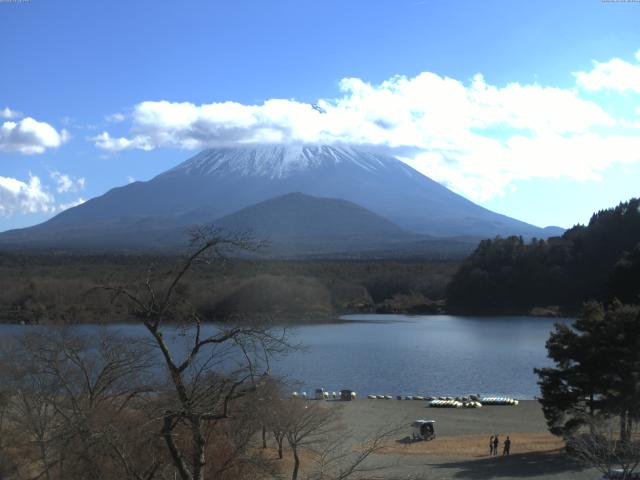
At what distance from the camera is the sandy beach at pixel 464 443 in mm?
13375

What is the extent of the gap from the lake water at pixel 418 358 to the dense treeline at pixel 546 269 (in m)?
8.14

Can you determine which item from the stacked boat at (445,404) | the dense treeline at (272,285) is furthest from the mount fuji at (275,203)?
the stacked boat at (445,404)

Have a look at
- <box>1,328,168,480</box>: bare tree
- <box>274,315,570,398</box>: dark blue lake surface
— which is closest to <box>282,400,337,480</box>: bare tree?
<box>1,328,168,480</box>: bare tree

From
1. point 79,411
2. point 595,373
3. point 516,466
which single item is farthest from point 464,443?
point 79,411

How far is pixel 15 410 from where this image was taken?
11.4 metres

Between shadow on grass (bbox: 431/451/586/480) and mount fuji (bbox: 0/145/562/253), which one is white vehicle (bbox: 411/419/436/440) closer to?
shadow on grass (bbox: 431/451/586/480)

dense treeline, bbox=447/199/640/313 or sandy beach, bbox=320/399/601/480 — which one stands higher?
dense treeline, bbox=447/199/640/313

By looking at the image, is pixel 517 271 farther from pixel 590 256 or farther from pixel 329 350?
pixel 329 350

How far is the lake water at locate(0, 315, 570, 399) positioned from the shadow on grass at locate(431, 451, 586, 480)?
6.74 meters

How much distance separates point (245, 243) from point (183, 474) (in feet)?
4.66

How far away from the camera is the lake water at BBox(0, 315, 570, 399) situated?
28156mm

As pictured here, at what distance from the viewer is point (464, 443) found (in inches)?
710

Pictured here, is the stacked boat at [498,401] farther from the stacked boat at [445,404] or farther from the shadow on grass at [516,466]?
the shadow on grass at [516,466]

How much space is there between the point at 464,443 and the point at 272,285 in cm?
3326
